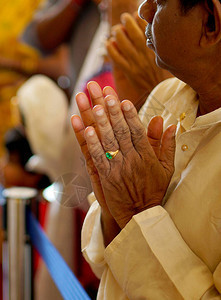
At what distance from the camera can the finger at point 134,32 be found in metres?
1.09

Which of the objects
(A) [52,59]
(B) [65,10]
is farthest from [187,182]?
(A) [52,59]

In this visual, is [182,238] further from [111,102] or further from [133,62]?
[133,62]

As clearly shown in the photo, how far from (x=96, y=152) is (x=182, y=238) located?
0.59 ft

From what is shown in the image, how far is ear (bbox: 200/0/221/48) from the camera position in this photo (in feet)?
2.30

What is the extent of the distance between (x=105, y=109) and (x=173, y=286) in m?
0.28

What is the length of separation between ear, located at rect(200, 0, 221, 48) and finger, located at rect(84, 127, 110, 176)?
21cm

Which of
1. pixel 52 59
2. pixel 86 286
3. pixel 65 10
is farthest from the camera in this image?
pixel 52 59

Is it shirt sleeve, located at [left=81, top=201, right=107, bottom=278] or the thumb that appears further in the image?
shirt sleeve, located at [left=81, top=201, right=107, bottom=278]

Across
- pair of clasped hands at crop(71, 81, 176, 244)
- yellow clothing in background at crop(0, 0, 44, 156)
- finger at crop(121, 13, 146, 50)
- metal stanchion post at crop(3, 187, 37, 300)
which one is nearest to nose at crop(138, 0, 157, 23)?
pair of clasped hands at crop(71, 81, 176, 244)

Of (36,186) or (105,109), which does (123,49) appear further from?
(36,186)

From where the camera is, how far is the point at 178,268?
72cm

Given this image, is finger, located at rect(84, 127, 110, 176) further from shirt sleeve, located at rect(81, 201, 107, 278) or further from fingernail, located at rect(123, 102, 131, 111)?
shirt sleeve, located at rect(81, 201, 107, 278)

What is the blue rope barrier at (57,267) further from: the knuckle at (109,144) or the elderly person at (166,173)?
the knuckle at (109,144)

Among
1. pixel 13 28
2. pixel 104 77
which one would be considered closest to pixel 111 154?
pixel 104 77
